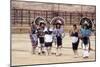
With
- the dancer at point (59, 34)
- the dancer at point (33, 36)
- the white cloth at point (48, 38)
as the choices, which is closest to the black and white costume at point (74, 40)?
the dancer at point (59, 34)

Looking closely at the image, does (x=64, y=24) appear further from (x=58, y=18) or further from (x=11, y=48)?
(x=11, y=48)

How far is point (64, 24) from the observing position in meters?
2.56

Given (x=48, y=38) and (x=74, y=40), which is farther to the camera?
(x=74, y=40)

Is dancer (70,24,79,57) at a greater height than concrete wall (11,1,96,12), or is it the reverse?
concrete wall (11,1,96,12)

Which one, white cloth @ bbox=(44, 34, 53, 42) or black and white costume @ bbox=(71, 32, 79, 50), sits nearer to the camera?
white cloth @ bbox=(44, 34, 53, 42)

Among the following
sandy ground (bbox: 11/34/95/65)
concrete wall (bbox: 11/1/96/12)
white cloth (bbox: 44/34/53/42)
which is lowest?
sandy ground (bbox: 11/34/95/65)

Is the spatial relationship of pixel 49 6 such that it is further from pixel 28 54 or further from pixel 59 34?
pixel 28 54

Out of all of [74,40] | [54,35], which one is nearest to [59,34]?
[54,35]

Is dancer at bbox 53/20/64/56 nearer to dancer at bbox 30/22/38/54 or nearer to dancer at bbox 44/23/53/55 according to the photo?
dancer at bbox 44/23/53/55

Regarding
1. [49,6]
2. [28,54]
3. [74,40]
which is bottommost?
[28,54]

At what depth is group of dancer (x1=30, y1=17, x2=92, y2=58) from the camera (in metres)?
2.42

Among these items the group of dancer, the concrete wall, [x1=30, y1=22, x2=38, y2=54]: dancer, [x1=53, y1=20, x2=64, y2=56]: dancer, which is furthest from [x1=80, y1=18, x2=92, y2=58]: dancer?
[x1=30, y1=22, x2=38, y2=54]: dancer

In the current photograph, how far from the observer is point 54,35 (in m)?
2.50

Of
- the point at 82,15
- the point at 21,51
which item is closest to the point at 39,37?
the point at 21,51
